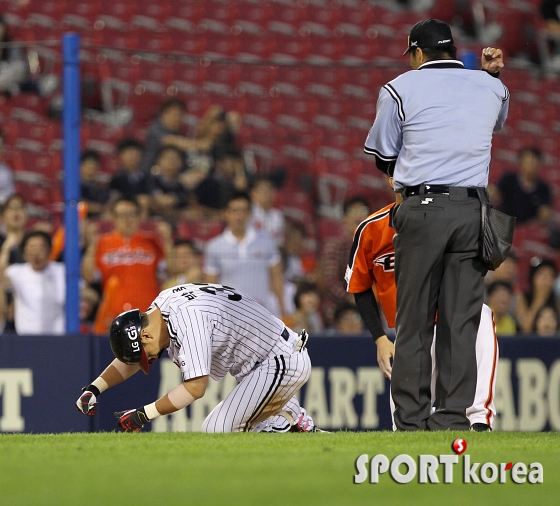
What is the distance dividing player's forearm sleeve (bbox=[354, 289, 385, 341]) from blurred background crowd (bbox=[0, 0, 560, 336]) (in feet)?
5.72

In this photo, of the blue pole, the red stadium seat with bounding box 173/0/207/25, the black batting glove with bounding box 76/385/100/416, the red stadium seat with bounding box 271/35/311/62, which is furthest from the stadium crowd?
the red stadium seat with bounding box 173/0/207/25

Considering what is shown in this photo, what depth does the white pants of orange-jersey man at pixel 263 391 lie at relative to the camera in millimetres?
6434

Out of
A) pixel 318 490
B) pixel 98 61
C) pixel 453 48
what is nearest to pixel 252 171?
pixel 98 61

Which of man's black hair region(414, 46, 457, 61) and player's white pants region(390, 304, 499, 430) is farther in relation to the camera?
player's white pants region(390, 304, 499, 430)

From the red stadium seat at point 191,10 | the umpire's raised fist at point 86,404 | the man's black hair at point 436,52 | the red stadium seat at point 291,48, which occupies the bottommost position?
the umpire's raised fist at point 86,404

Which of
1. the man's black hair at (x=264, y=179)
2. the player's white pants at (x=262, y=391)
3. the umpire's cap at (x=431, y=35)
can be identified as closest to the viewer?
the umpire's cap at (x=431, y=35)

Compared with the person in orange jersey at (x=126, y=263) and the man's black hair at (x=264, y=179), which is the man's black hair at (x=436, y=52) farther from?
the person in orange jersey at (x=126, y=263)

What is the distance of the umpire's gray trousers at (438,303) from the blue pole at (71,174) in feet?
10.2

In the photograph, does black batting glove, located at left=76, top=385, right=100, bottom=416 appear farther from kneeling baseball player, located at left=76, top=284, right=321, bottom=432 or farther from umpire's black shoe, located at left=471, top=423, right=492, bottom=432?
umpire's black shoe, located at left=471, top=423, right=492, bottom=432

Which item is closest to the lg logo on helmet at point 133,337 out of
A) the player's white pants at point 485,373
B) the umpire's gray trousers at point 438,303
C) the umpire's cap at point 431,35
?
the umpire's gray trousers at point 438,303

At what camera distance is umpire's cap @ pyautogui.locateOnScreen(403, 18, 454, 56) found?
5.67 meters

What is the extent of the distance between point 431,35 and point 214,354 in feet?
7.25

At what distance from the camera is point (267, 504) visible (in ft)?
12.3

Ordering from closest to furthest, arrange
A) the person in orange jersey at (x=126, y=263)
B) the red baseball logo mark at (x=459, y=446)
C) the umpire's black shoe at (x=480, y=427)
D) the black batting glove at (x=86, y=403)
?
the red baseball logo mark at (x=459, y=446)
the black batting glove at (x=86, y=403)
the umpire's black shoe at (x=480, y=427)
the person in orange jersey at (x=126, y=263)
